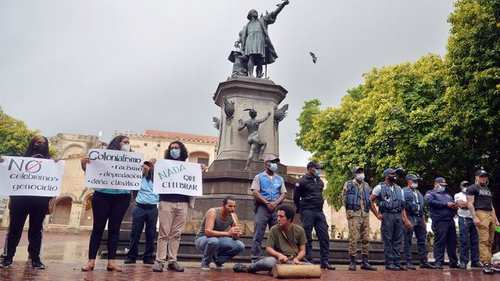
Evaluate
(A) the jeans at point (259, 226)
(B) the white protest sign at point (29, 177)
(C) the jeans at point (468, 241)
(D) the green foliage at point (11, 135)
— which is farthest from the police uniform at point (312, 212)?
(D) the green foliage at point (11, 135)

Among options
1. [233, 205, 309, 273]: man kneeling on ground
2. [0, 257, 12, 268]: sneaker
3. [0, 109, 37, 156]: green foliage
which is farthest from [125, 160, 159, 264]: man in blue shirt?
[0, 109, 37, 156]: green foliage

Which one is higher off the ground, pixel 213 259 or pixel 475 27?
pixel 475 27

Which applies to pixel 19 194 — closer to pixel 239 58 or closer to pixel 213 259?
pixel 213 259

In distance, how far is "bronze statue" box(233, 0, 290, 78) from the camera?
50.3 ft

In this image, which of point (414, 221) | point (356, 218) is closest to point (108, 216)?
point (356, 218)

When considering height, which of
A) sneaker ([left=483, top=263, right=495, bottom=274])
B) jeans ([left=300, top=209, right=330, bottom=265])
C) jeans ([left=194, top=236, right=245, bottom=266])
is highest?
jeans ([left=300, top=209, right=330, bottom=265])

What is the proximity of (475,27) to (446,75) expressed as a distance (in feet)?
→ 7.70

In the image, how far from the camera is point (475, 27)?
1530 cm

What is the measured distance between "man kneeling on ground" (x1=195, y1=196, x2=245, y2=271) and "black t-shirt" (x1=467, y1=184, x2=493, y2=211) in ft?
16.7

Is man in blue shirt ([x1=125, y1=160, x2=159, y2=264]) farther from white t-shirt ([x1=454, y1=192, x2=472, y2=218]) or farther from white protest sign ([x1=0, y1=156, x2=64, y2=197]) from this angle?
white t-shirt ([x1=454, y1=192, x2=472, y2=218])

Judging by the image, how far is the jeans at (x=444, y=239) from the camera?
9250 millimetres

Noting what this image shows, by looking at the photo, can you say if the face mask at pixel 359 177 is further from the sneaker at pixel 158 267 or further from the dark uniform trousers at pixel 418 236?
the sneaker at pixel 158 267

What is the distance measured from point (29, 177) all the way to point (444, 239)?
844 cm

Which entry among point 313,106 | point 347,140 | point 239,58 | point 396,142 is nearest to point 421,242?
point 239,58
